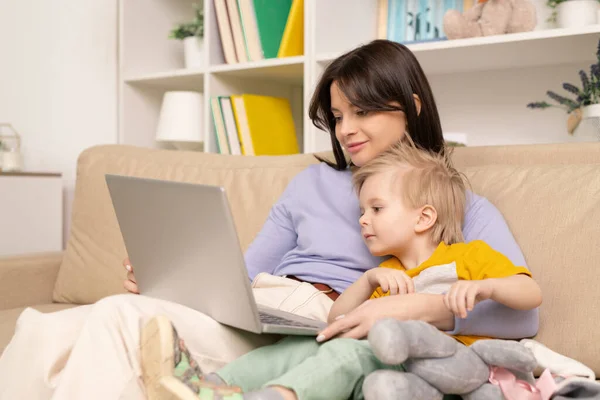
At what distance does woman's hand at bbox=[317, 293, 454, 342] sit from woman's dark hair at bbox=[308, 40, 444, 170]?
435 millimetres

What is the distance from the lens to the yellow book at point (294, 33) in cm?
229

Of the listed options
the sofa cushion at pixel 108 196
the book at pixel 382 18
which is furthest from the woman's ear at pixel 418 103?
the book at pixel 382 18

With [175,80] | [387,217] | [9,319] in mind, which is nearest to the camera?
[387,217]

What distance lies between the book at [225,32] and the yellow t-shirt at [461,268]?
57.5 inches

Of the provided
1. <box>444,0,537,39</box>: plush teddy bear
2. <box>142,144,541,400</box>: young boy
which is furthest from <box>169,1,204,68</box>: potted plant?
<box>142,144,541,400</box>: young boy

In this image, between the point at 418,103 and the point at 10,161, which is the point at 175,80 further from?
the point at 418,103

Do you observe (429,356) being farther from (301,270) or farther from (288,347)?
(301,270)

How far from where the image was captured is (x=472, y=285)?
103 cm

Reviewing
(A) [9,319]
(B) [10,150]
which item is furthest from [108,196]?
(B) [10,150]

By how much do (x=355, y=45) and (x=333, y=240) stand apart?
1.05m

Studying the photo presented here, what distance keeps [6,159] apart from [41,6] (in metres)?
0.65

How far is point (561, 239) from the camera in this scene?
1276 millimetres

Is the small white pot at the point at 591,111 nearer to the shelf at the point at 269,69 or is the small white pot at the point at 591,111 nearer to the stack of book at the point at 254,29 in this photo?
the shelf at the point at 269,69

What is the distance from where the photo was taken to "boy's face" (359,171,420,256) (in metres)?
1.27
